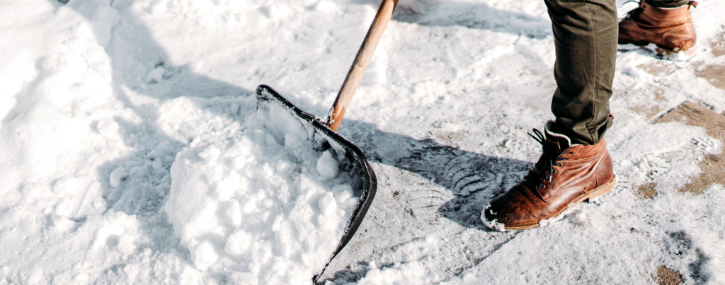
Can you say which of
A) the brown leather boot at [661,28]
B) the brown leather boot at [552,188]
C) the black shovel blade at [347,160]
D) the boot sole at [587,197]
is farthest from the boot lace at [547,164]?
the brown leather boot at [661,28]

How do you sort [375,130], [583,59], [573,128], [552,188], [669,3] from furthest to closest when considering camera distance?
[669,3]
[375,130]
[552,188]
[573,128]
[583,59]

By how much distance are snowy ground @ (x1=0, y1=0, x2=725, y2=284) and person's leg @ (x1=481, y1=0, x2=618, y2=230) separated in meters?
0.08

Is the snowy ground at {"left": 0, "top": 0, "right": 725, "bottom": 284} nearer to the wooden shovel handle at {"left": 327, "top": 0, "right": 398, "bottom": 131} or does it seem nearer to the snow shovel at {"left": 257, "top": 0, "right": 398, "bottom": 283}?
the snow shovel at {"left": 257, "top": 0, "right": 398, "bottom": 283}

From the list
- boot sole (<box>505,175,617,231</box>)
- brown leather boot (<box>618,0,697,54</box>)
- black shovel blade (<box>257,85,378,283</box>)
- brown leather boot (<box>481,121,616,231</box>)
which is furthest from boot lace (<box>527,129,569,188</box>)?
brown leather boot (<box>618,0,697,54</box>)

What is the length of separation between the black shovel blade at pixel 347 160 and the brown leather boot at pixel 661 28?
2.13m

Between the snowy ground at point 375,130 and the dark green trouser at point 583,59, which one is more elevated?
the dark green trouser at point 583,59

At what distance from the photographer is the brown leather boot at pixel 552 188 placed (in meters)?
1.75

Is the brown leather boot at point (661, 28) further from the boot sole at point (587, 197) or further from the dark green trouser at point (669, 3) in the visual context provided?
the boot sole at point (587, 197)

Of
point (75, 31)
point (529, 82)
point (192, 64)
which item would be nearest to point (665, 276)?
point (529, 82)

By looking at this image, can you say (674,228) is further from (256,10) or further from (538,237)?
(256,10)

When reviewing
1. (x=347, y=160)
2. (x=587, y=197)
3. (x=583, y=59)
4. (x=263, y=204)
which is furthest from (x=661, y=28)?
(x=263, y=204)

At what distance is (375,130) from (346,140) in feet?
2.50

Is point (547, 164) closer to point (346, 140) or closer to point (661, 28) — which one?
point (346, 140)

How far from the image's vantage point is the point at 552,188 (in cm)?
179
